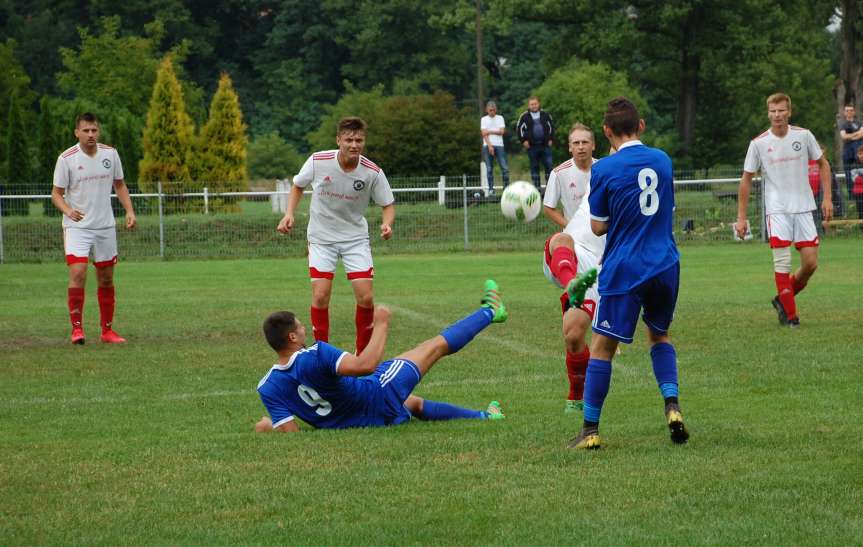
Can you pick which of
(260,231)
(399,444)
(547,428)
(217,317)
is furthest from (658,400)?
(260,231)

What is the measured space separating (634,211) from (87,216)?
7.79m

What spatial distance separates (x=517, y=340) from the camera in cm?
1208

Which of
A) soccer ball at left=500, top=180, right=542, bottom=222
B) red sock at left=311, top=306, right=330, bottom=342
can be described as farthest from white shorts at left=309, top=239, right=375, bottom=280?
soccer ball at left=500, top=180, right=542, bottom=222

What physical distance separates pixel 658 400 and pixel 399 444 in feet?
6.90

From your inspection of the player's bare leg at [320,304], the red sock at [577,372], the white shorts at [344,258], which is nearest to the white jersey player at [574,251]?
the red sock at [577,372]

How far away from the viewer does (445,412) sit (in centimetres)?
771

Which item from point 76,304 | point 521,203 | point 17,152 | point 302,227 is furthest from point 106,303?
point 17,152

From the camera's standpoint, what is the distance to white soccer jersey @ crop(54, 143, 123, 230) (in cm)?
1287

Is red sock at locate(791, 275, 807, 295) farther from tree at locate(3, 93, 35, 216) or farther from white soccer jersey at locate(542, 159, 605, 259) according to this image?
tree at locate(3, 93, 35, 216)

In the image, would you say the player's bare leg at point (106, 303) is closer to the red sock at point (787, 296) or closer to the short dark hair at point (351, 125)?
the short dark hair at point (351, 125)

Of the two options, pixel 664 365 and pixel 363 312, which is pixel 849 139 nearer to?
pixel 363 312

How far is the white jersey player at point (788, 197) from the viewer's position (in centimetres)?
1253

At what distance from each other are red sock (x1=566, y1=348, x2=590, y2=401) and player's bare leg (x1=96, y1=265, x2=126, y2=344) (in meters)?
6.00

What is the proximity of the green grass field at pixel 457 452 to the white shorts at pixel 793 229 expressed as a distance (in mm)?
851
